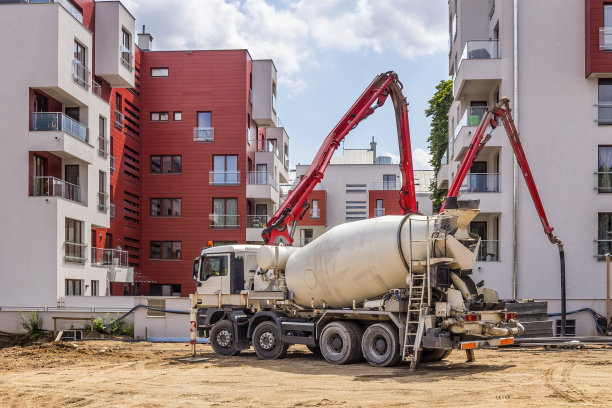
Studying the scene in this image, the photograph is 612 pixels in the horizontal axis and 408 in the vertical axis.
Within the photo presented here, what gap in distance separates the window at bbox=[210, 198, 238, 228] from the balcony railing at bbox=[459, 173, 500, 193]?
21.5 metres

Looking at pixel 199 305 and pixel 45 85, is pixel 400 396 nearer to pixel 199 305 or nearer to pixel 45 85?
pixel 199 305

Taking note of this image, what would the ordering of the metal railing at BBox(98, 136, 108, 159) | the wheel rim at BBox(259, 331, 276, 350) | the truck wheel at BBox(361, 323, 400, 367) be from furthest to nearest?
the metal railing at BBox(98, 136, 108, 159), the wheel rim at BBox(259, 331, 276, 350), the truck wheel at BBox(361, 323, 400, 367)

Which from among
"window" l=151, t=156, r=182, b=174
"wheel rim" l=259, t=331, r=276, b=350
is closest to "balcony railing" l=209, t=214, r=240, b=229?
"window" l=151, t=156, r=182, b=174

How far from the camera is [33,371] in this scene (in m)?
20.7

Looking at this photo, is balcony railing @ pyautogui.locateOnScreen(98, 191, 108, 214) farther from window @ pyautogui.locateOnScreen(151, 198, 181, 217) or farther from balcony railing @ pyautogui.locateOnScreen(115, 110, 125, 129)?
window @ pyautogui.locateOnScreen(151, 198, 181, 217)

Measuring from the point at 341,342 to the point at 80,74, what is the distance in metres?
24.4

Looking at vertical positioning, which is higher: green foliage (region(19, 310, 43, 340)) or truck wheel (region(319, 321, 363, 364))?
truck wheel (region(319, 321, 363, 364))

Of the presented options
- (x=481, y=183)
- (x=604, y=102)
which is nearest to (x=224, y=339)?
(x=481, y=183)

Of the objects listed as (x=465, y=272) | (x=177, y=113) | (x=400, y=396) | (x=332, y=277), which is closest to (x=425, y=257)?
(x=465, y=272)

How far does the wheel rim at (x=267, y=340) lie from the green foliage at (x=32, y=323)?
11.9m

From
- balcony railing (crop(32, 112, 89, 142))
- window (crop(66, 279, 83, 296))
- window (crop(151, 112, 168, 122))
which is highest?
window (crop(151, 112, 168, 122))

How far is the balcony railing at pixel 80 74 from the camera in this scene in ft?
129

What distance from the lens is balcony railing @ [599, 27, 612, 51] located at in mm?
35031

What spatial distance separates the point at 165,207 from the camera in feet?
179
